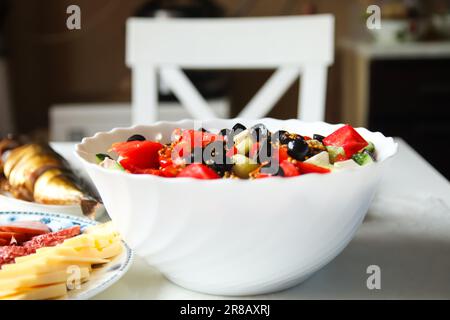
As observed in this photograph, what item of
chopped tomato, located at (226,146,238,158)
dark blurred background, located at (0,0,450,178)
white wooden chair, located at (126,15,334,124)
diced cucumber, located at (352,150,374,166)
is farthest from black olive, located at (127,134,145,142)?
dark blurred background, located at (0,0,450,178)

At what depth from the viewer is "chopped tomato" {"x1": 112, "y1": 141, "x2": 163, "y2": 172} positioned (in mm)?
691

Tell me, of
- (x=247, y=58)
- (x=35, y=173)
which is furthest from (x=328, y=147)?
(x=247, y=58)

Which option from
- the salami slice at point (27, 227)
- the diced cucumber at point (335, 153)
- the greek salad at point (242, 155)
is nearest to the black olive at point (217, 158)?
the greek salad at point (242, 155)

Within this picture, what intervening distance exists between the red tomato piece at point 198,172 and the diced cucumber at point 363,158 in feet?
0.50

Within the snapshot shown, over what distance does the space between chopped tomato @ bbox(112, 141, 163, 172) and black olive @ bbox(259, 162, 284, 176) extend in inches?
5.0

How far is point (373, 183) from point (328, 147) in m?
0.09

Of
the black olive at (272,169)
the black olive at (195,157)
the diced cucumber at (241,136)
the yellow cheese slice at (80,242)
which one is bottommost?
the yellow cheese slice at (80,242)

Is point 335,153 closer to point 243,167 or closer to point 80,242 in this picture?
point 243,167

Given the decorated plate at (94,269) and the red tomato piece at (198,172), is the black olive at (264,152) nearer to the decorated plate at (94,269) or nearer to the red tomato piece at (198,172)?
the red tomato piece at (198,172)

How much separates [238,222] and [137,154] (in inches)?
6.1

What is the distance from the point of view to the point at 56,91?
3.00 metres

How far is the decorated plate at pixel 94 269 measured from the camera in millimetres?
629
